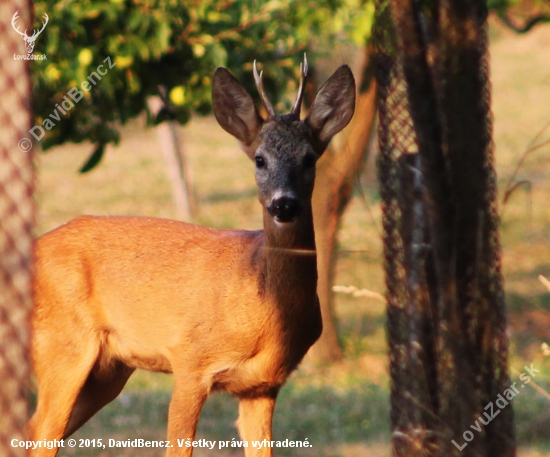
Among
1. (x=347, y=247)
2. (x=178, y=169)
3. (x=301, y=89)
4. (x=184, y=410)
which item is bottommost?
(x=347, y=247)

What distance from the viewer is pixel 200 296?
4.26 metres

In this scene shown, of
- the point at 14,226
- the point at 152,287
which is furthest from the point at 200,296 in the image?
the point at 14,226

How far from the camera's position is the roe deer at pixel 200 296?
4.04 metres

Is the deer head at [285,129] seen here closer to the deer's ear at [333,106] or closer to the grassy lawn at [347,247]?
the deer's ear at [333,106]

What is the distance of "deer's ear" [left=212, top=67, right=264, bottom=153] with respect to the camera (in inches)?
167

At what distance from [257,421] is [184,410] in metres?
0.41

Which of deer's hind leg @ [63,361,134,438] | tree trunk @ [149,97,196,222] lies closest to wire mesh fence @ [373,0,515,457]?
deer's hind leg @ [63,361,134,438]

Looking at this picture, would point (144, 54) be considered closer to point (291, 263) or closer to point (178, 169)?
point (291, 263)

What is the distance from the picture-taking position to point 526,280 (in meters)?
→ 12.5

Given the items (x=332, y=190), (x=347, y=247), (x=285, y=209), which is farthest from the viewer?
(x=347, y=247)

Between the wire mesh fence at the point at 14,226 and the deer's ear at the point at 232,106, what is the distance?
222 centimetres

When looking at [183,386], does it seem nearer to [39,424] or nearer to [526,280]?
[39,424]

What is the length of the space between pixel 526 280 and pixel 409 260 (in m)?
10.0

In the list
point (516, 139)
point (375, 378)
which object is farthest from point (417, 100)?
point (516, 139)
